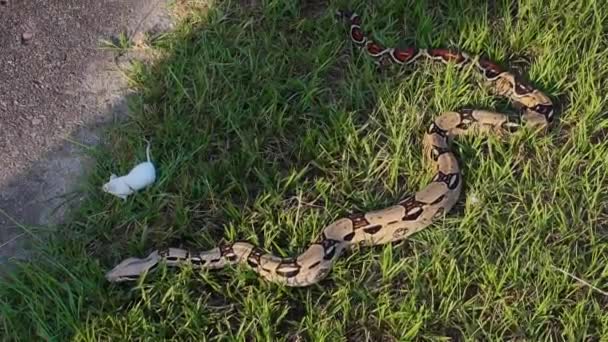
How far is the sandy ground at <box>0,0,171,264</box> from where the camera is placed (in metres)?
4.25

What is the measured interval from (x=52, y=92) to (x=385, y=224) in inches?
80.2

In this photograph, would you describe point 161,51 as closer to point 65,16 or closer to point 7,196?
point 65,16

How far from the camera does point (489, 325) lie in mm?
3705

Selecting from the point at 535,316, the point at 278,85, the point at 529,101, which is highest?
the point at 278,85

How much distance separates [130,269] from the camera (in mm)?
3787

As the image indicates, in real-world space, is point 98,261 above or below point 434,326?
above

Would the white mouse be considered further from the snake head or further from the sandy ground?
the snake head

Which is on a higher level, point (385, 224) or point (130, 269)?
point (130, 269)

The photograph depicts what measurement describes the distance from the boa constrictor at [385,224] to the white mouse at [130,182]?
410mm

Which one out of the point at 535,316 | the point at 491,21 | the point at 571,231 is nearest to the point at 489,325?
the point at 535,316

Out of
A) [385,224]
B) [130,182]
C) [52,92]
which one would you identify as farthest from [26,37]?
[385,224]

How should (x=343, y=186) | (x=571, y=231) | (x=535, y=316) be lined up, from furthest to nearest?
(x=343, y=186) < (x=571, y=231) < (x=535, y=316)

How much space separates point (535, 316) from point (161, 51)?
99.5 inches

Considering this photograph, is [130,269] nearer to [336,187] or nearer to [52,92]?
[336,187]
